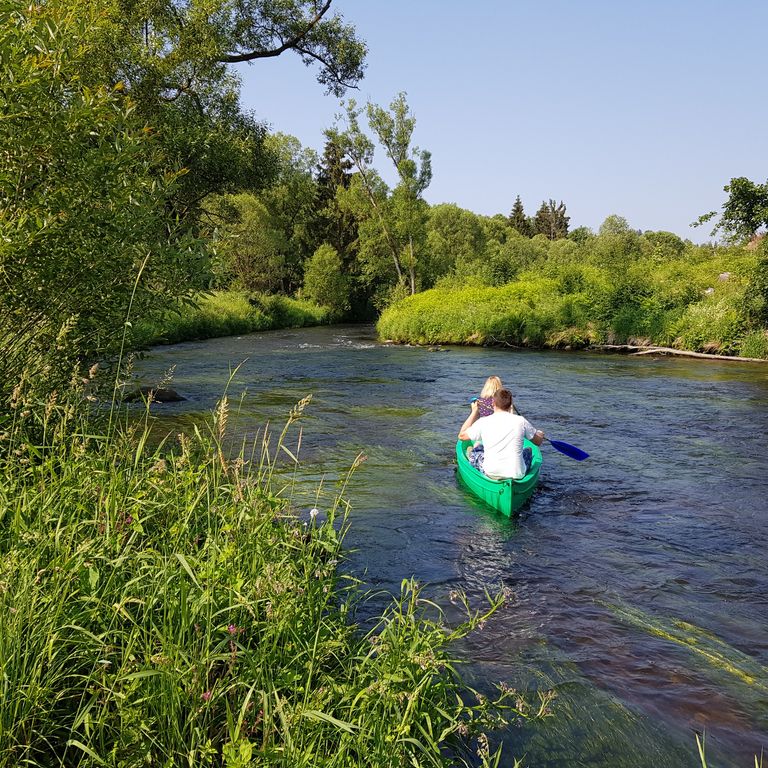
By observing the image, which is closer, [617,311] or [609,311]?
[617,311]

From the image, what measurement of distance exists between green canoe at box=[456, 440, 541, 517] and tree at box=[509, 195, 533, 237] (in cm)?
10292

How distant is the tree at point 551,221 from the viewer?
112m

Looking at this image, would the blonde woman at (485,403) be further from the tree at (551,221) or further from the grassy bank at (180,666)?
the tree at (551,221)

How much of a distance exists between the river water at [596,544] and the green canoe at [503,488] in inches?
Result: 6.1

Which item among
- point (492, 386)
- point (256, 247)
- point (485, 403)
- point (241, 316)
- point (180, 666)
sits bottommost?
point (180, 666)

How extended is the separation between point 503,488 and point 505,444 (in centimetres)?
53

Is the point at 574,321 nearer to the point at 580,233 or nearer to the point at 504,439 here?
the point at 504,439

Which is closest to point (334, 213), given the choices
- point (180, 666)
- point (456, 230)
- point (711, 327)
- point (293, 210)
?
point (293, 210)

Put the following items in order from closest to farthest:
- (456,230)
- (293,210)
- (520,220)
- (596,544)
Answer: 1. (596,544)
2. (293,210)
3. (456,230)
4. (520,220)

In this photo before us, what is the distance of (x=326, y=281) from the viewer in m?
49.4

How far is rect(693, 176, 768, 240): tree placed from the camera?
19766 millimetres

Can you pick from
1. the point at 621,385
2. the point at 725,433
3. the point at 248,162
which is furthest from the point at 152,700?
the point at 248,162

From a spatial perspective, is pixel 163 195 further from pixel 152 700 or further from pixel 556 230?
pixel 556 230

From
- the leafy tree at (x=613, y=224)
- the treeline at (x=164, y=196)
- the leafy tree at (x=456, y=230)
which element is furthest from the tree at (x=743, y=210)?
the leafy tree at (x=613, y=224)
